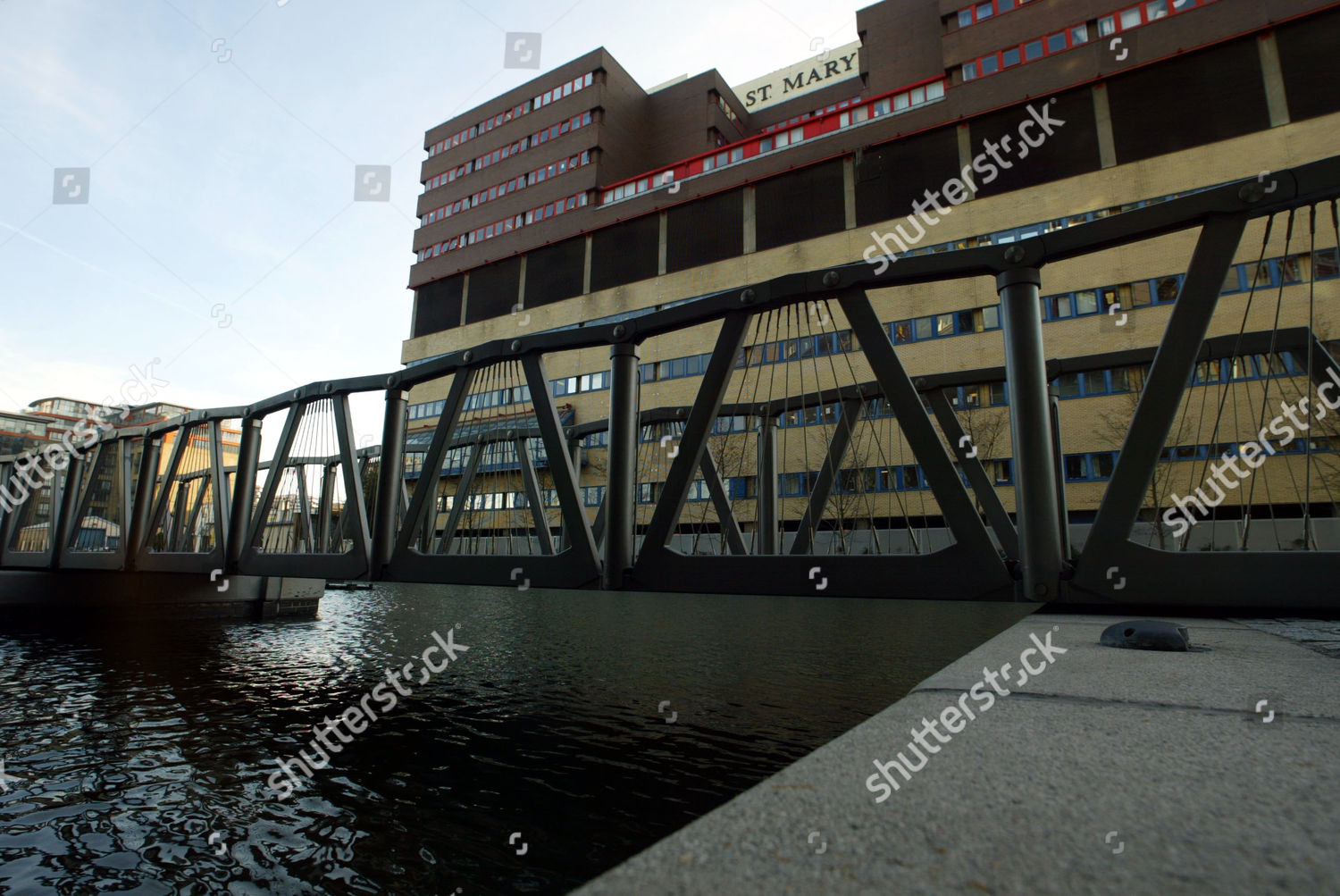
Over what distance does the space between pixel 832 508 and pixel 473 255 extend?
36.7 m

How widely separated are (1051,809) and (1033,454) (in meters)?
3.69

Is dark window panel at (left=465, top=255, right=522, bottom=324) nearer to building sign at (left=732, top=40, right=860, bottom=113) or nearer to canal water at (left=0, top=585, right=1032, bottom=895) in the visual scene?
building sign at (left=732, top=40, right=860, bottom=113)

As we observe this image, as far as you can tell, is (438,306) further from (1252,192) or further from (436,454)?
(1252,192)

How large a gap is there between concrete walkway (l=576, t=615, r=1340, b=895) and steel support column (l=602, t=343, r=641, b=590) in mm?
4268

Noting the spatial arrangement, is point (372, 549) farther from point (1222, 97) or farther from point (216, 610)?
point (1222, 97)

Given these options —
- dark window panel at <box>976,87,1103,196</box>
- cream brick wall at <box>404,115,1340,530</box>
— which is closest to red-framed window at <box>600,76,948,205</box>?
dark window panel at <box>976,87,1103,196</box>

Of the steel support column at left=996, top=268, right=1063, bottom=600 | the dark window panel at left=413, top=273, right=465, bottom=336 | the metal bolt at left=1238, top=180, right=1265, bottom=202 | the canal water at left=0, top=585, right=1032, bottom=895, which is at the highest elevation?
the dark window panel at left=413, top=273, right=465, bottom=336

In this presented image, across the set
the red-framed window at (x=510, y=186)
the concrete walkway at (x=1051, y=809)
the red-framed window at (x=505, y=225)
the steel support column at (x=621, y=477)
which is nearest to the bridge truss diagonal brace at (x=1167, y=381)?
the concrete walkway at (x=1051, y=809)

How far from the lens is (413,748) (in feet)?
24.5

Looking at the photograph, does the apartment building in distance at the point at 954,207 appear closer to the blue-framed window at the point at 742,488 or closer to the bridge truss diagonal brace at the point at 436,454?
the blue-framed window at the point at 742,488

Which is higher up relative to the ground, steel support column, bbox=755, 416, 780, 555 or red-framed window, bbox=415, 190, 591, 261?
red-framed window, bbox=415, 190, 591, 261

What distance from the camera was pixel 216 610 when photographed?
21047 millimetres

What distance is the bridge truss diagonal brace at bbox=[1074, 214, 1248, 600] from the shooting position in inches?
173

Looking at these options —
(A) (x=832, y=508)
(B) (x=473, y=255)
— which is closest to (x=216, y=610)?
(A) (x=832, y=508)
